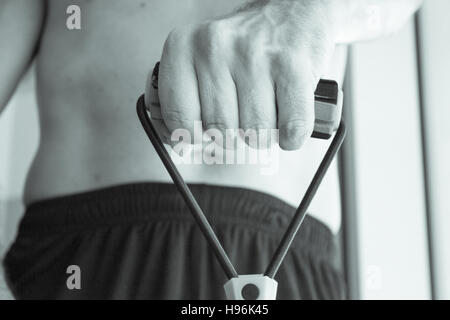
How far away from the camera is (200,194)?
474 mm

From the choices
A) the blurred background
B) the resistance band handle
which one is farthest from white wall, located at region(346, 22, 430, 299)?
the resistance band handle

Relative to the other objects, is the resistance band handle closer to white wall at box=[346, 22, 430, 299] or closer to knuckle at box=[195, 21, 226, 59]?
knuckle at box=[195, 21, 226, 59]

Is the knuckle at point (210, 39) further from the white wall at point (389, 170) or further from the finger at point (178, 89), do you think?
the white wall at point (389, 170)

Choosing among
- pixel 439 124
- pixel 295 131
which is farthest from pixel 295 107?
pixel 439 124

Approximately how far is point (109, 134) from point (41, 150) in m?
0.08

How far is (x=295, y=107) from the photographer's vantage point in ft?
0.96

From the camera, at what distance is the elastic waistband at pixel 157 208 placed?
467 millimetres

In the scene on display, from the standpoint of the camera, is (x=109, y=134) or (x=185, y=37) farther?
(x=109, y=134)

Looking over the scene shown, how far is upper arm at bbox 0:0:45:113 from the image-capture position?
0.56m

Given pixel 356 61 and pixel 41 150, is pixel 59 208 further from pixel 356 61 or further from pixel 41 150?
pixel 356 61

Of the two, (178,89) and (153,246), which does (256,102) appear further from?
(153,246)

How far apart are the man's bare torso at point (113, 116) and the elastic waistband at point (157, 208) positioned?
0.05 feet

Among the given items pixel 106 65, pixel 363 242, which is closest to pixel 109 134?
pixel 106 65

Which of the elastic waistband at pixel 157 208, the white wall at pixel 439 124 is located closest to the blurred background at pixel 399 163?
the white wall at pixel 439 124
